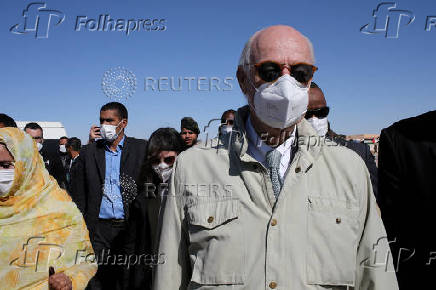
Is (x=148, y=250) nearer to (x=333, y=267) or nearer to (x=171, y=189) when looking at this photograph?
(x=171, y=189)

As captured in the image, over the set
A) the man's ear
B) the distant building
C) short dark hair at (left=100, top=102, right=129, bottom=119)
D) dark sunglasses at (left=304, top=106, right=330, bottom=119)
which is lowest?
the man's ear

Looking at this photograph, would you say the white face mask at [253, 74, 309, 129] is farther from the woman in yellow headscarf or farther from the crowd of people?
the woman in yellow headscarf

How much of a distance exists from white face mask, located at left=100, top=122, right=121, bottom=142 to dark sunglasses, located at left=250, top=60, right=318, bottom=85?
3818 mm

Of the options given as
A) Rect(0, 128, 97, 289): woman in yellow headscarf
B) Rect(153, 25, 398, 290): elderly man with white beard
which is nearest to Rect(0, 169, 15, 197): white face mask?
Rect(0, 128, 97, 289): woman in yellow headscarf

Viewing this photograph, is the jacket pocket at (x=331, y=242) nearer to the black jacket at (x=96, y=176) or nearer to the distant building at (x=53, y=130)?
the black jacket at (x=96, y=176)

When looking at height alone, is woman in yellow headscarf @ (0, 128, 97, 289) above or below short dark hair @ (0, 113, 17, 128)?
below

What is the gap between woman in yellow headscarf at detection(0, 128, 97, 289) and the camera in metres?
2.90

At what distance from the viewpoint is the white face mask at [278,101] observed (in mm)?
1968

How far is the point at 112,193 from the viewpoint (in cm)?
502

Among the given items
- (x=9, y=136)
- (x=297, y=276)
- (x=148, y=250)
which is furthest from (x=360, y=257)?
(x=9, y=136)

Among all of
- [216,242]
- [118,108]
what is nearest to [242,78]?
[216,242]

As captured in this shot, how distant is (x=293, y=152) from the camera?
199 cm

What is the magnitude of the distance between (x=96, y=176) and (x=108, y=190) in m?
0.26

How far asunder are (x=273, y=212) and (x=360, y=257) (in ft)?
1.52
